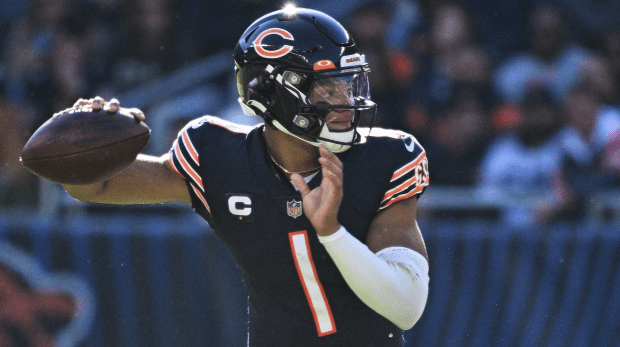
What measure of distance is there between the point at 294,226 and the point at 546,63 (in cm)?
431

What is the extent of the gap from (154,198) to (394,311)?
1.04 m

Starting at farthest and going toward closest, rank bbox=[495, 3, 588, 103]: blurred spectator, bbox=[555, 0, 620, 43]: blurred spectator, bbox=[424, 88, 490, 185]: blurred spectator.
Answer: bbox=[555, 0, 620, 43]: blurred spectator < bbox=[495, 3, 588, 103]: blurred spectator < bbox=[424, 88, 490, 185]: blurred spectator

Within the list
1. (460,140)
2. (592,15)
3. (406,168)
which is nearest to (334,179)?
(406,168)

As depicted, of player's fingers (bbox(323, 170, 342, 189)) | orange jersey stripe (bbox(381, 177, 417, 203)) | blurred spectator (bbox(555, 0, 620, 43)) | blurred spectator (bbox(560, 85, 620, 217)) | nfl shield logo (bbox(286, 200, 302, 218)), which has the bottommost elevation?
blurred spectator (bbox(560, 85, 620, 217))

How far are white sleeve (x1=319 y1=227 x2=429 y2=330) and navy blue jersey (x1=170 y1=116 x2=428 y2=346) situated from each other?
22 centimetres

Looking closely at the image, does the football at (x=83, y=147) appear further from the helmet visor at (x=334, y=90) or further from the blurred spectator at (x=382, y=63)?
the blurred spectator at (x=382, y=63)

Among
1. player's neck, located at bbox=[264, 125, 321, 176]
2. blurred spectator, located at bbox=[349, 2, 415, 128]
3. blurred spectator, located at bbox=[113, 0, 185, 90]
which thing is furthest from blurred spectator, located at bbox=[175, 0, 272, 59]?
player's neck, located at bbox=[264, 125, 321, 176]

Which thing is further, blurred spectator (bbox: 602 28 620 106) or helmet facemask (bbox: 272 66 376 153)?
blurred spectator (bbox: 602 28 620 106)

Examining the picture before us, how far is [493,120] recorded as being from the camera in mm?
6227

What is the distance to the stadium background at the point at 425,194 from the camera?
184 inches

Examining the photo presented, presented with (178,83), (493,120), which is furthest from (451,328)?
(178,83)

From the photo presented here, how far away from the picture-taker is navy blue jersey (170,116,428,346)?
8.96 feet

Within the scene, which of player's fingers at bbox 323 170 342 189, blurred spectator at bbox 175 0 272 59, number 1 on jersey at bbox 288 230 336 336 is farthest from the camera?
blurred spectator at bbox 175 0 272 59

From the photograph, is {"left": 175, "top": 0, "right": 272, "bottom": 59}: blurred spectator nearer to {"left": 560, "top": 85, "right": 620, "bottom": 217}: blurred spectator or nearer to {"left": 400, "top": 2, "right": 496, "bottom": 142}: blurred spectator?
{"left": 400, "top": 2, "right": 496, "bottom": 142}: blurred spectator
